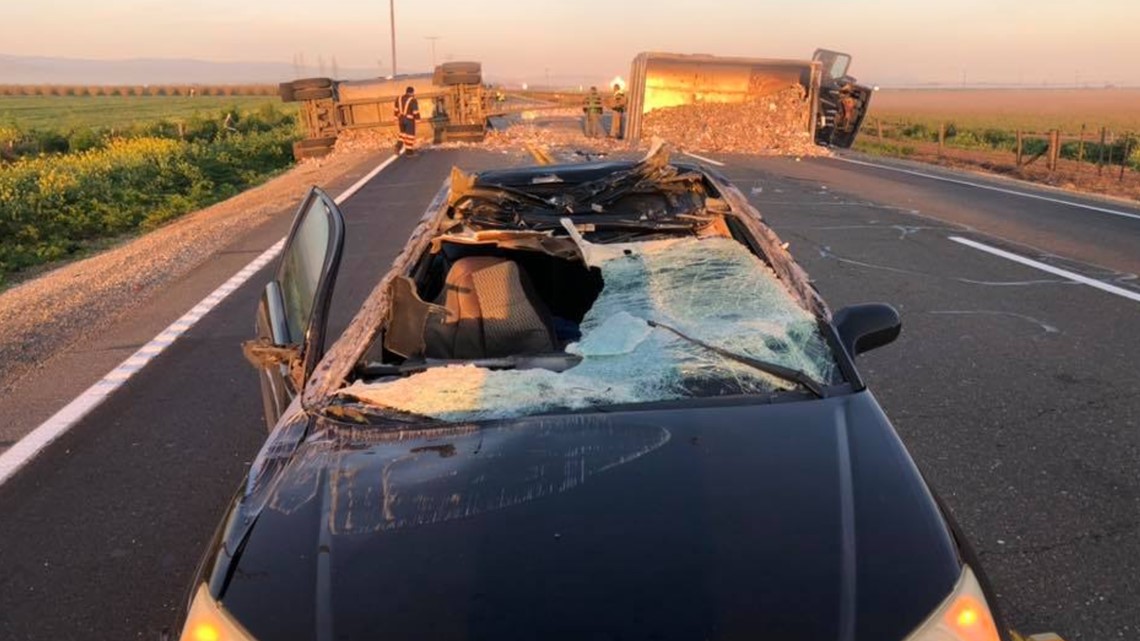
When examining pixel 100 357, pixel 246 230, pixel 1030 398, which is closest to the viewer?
pixel 1030 398

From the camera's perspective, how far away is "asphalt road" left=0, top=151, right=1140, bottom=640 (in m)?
3.30

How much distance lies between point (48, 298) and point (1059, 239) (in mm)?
10622

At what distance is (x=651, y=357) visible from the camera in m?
2.92

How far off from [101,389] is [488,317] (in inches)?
138

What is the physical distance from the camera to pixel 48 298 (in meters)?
8.68

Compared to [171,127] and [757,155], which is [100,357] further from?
[171,127]

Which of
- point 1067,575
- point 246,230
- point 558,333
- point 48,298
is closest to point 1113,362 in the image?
point 1067,575

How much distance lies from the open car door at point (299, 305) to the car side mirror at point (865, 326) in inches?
67.5

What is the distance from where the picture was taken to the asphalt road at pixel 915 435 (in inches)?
130

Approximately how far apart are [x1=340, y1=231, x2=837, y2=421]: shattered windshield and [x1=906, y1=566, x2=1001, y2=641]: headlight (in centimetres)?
90

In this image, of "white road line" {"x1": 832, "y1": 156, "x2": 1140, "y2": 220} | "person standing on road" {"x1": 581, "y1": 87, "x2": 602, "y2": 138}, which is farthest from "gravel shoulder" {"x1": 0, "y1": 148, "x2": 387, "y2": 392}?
"person standing on road" {"x1": 581, "y1": 87, "x2": 602, "y2": 138}

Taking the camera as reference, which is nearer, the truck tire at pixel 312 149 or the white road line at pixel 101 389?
the white road line at pixel 101 389

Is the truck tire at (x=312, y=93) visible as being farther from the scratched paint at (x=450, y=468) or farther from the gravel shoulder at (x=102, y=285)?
the scratched paint at (x=450, y=468)

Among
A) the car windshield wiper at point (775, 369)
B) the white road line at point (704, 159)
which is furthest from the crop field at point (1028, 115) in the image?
the car windshield wiper at point (775, 369)
